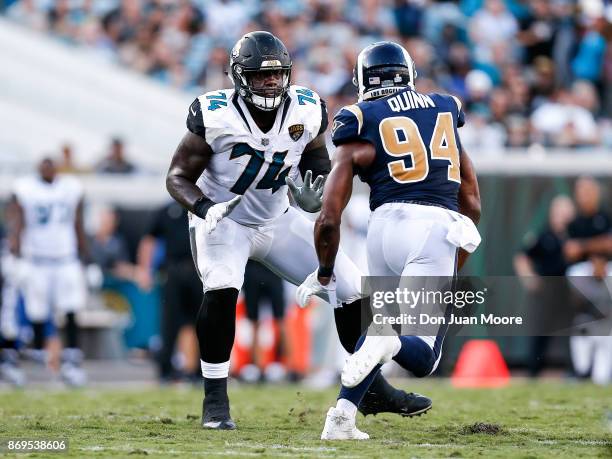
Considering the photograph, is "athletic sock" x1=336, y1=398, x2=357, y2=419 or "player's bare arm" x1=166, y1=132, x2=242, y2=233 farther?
"player's bare arm" x1=166, y1=132, x2=242, y2=233

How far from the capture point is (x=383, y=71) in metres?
5.92

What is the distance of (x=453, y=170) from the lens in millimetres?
5930

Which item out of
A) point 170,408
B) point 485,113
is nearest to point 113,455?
point 170,408

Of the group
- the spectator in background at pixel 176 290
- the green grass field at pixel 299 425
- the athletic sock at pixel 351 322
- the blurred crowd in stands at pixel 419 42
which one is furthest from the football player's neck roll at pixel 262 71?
the blurred crowd in stands at pixel 419 42

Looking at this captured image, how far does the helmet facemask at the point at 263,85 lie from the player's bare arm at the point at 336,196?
0.67 metres

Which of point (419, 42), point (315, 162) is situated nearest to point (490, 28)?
point (419, 42)

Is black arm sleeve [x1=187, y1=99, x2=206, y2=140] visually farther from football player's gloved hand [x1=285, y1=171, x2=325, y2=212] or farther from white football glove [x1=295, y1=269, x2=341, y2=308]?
white football glove [x1=295, y1=269, x2=341, y2=308]

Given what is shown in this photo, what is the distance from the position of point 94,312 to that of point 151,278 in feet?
2.50

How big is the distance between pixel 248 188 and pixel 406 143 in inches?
41.0

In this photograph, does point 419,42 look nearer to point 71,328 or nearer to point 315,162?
point 71,328

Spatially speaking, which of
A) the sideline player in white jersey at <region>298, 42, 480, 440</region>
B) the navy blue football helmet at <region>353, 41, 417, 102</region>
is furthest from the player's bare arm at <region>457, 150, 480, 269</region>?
the navy blue football helmet at <region>353, 41, 417, 102</region>

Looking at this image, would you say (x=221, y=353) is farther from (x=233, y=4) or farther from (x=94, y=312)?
(x=233, y=4)

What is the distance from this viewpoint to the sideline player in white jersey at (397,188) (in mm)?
5684

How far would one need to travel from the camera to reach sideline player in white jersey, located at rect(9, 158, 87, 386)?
1098 cm
